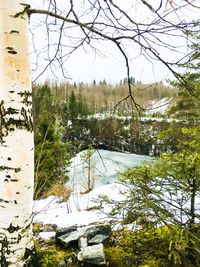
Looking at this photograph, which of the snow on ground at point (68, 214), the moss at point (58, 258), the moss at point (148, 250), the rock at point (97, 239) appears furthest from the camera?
the snow on ground at point (68, 214)

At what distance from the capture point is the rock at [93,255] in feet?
8.25

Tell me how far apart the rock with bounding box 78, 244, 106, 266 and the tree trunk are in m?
0.94

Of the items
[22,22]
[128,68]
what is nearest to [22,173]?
[22,22]

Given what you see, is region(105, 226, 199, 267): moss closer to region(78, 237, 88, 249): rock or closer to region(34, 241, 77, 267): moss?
region(78, 237, 88, 249): rock

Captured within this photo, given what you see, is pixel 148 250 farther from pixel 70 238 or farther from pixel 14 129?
pixel 14 129

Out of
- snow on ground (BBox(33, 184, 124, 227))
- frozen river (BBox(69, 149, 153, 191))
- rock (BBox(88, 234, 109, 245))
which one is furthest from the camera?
snow on ground (BBox(33, 184, 124, 227))

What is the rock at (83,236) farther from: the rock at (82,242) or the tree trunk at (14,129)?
the tree trunk at (14,129)

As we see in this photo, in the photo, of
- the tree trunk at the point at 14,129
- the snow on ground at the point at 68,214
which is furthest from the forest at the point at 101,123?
the snow on ground at the point at 68,214

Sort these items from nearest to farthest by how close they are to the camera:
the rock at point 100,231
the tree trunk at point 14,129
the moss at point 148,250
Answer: the tree trunk at point 14,129
the moss at point 148,250
the rock at point 100,231

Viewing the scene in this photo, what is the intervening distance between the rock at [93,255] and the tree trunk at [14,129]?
945mm

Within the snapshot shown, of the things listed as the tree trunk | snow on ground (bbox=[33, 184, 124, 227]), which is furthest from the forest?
snow on ground (bbox=[33, 184, 124, 227])

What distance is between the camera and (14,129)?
163cm

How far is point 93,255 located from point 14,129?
1.36 meters

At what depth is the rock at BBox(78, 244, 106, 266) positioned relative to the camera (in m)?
2.51
